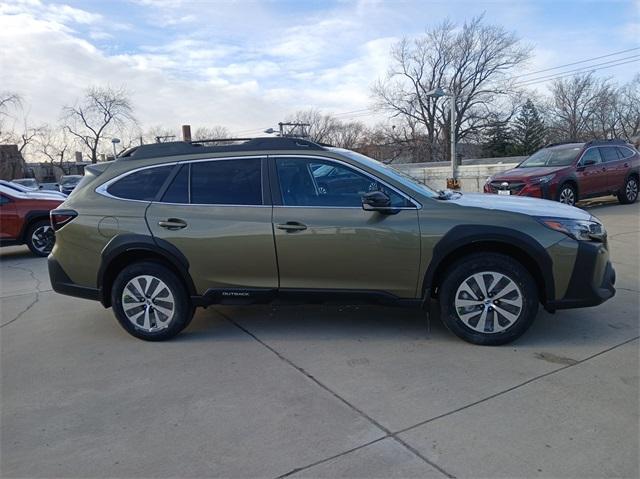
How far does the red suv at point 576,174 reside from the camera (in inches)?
417

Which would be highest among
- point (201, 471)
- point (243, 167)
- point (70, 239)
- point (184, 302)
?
point (243, 167)

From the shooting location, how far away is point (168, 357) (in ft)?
12.9

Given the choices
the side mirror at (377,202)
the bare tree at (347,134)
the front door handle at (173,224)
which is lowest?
the front door handle at (173,224)

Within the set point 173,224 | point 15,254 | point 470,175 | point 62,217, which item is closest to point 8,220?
point 15,254

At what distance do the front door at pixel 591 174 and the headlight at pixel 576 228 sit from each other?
27.1 feet

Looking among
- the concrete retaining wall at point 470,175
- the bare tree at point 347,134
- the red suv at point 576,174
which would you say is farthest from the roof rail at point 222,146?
the bare tree at point 347,134

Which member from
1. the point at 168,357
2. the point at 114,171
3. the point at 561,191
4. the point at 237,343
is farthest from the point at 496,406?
the point at 561,191

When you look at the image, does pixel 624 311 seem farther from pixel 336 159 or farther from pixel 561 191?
pixel 561 191

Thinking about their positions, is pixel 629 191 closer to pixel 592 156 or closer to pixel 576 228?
pixel 592 156

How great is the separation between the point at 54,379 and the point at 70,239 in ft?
4.26

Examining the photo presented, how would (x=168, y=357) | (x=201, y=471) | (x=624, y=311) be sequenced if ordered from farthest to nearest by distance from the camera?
(x=624, y=311)
(x=168, y=357)
(x=201, y=471)

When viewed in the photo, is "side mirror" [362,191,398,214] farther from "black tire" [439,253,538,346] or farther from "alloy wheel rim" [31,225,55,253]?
"alloy wheel rim" [31,225,55,253]

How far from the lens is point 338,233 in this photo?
3.88 metres

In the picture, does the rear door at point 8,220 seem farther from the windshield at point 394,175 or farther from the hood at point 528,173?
the hood at point 528,173
